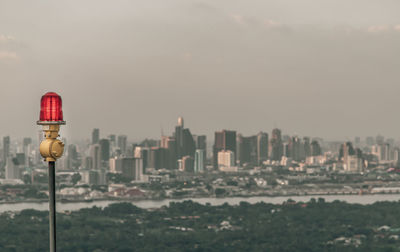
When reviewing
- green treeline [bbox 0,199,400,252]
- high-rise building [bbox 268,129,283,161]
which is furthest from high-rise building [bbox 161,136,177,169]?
green treeline [bbox 0,199,400,252]

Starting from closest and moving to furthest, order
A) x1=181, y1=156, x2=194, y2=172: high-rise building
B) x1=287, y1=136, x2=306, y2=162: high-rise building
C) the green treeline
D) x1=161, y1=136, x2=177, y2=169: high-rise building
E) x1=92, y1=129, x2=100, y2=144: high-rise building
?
the green treeline < x1=92, y1=129, x2=100, y2=144: high-rise building < x1=181, y1=156, x2=194, y2=172: high-rise building < x1=161, y1=136, x2=177, y2=169: high-rise building < x1=287, y1=136, x2=306, y2=162: high-rise building

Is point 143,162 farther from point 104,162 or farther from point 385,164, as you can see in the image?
point 385,164

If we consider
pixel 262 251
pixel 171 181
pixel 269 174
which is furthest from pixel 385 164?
pixel 262 251

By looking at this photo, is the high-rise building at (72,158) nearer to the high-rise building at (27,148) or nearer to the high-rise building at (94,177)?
the high-rise building at (94,177)

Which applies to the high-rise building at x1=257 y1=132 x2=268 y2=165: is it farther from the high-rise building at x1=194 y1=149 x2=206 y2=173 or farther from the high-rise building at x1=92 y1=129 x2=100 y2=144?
the high-rise building at x1=92 y1=129 x2=100 y2=144

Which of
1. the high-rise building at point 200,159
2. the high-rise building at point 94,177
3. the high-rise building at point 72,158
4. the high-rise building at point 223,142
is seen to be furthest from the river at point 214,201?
the high-rise building at point 223,142

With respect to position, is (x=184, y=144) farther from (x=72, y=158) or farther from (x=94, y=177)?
(x=94, y=177)

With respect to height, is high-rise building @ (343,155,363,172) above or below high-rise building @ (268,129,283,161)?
below
